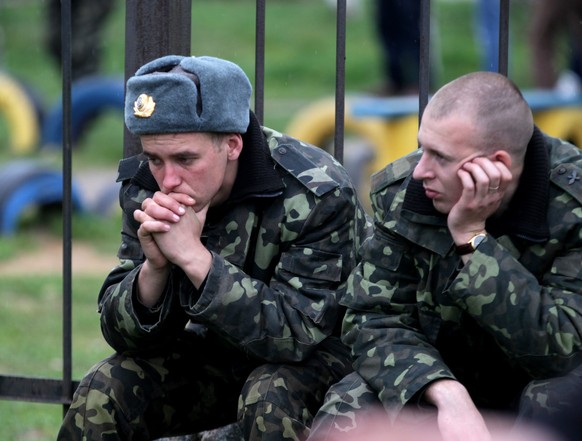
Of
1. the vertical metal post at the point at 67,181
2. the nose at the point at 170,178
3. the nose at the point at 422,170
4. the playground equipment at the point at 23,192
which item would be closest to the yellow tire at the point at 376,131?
the playground equipment at the point at 23,192

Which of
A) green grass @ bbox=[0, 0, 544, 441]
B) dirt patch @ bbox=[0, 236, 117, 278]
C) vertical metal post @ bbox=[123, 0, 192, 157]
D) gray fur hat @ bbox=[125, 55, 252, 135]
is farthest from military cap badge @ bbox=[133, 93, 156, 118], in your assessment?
dirt patch @ bbox=[0, 236, 117, 278]

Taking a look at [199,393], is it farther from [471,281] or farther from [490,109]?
[490,109]

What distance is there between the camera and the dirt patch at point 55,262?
830cm

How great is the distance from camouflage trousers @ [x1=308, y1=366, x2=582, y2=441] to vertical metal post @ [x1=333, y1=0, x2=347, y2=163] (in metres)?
0.81

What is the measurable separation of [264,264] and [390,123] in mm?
6007

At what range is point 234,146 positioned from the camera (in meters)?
3.50

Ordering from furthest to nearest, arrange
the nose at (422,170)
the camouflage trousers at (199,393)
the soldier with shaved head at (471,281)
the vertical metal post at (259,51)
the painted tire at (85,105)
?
the painted tire at (85,105) → the vertical metal post at (259,51) → the camouflage trousers at (199,393) → the nose at (422,170) → the soldier with shaved head at (471,281)

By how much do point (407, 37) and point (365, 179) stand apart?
1476 millimetres

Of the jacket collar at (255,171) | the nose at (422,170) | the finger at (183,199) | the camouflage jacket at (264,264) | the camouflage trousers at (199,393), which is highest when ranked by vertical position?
the nose at (422,170)

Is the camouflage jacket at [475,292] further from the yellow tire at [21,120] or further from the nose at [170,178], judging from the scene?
the yellow tire at [21,120]

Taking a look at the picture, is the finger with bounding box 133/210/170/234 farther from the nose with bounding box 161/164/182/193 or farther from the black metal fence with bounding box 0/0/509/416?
the black metal fence with bounding box 0/0/509/416

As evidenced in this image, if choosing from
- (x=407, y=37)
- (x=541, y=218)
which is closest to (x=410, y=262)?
(x=541, y=218)

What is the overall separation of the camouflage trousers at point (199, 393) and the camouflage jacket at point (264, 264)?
54mm

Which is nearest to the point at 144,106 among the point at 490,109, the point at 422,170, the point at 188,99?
the point at 188,99
